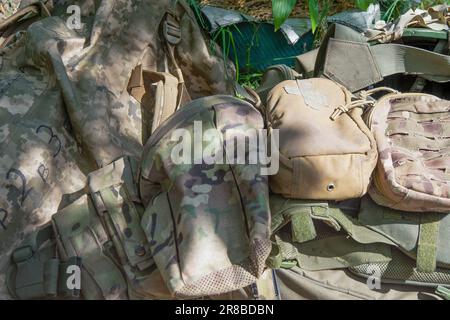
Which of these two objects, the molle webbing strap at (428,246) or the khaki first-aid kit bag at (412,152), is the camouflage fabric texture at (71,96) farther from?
the molle webbing strap at (428,246)

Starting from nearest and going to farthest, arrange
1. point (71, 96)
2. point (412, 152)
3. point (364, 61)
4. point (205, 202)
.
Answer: point (205, 202)
point (412, 152)
point (71, 96)
point (364, 61)

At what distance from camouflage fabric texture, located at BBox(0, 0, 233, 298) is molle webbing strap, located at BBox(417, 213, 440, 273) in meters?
0.81

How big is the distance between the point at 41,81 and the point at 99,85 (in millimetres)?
175

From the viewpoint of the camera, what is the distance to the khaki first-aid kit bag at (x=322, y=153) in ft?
4.38

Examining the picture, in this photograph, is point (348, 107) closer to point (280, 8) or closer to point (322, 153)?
point (322, 153)

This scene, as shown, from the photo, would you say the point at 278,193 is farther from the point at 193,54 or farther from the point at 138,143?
the point at 193,54

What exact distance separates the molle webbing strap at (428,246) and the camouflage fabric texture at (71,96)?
81 cm

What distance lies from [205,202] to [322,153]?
0.99ft

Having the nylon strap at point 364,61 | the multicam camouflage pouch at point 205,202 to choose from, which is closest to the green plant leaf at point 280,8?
the nylon strap at point 364,61

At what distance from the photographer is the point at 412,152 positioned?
149 centimetres

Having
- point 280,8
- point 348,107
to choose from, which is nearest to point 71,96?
point 280,8

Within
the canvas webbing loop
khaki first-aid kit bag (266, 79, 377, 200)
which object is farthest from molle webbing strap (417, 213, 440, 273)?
the canvas webbing loop

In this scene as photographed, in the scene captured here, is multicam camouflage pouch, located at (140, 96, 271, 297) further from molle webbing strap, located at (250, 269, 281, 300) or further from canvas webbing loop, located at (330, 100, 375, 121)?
canvas webbing loop, located at (330, 100, 375, 121)
